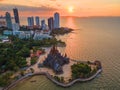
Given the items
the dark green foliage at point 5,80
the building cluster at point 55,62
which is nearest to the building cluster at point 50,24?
the building cluster at point 55,62

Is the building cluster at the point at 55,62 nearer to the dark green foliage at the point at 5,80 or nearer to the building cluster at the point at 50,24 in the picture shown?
the dark green foliage at the point at 5,80

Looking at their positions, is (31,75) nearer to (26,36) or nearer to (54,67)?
(54,67)

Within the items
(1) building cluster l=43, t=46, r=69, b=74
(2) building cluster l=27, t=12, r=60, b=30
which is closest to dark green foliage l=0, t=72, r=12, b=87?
(1) building cluster l=43, t=46, r=69, b=74

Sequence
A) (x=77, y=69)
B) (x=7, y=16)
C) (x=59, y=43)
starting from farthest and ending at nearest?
(x=7, y=16)
(x=59, y=43)
(x=77, y=69)

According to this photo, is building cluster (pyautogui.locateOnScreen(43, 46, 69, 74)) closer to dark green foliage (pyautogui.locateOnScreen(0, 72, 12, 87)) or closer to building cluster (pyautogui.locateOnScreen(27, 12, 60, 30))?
dark green foliage (pyautogui.locateOnScreen(0, 72, 12, 87))

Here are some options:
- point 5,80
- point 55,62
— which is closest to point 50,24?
point 55,62

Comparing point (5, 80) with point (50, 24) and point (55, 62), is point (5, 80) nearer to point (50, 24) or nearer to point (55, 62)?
point (55, 62)

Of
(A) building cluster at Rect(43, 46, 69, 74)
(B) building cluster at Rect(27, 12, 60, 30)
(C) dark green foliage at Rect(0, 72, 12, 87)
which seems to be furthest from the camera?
(B) building cluster at Rect(27, 12, 60, 30)

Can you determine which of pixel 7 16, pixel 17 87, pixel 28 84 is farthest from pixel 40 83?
pixel 7 16

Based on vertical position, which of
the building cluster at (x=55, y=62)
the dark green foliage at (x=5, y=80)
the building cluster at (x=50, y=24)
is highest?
the building cluster at (x=50, y=24)

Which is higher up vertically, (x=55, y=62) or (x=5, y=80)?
(x=55, y=62)

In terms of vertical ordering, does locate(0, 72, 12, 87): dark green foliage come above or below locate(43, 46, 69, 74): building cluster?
below
